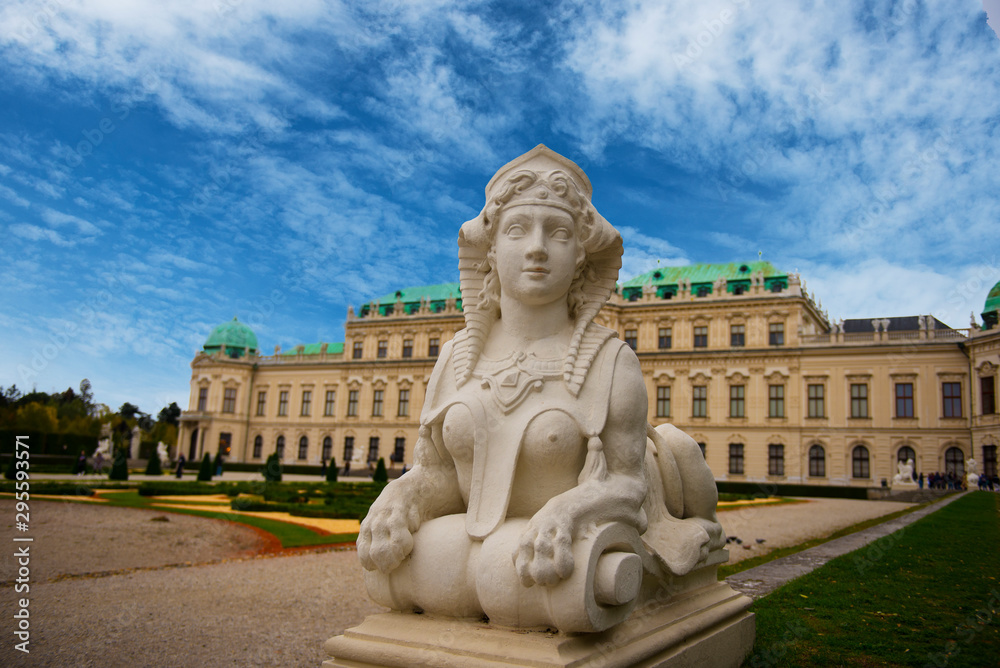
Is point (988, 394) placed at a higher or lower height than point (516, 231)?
higher

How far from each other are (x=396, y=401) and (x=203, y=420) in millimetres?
14144

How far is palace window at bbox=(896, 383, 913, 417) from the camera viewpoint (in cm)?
3384

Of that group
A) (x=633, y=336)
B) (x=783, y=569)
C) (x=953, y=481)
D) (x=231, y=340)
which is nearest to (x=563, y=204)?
(x=783, y=569)

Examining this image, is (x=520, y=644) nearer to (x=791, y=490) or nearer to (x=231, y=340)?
(x=791, y=490)

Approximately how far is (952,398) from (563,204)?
37.4 meters

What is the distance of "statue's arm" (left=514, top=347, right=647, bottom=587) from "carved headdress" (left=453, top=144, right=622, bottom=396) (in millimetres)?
184

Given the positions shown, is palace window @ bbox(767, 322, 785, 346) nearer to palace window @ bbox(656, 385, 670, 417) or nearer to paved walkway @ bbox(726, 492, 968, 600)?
palace window @ bbox(656, 385, 670, 417)

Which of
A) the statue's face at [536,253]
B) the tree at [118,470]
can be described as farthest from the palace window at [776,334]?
the statue's face at [536,253]

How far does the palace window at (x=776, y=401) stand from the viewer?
36.3 meters

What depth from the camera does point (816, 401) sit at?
35656mm

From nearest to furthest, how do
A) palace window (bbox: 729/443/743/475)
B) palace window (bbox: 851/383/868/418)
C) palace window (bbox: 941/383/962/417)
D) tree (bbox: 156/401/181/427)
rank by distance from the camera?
1. palace window (bbox: 941/383/962/417)
2. palace window (bbox: 851/383/868/418)
3. palace window (bbox: 729/443/743/475)
4. tree (bbox: 156/401/181/427)

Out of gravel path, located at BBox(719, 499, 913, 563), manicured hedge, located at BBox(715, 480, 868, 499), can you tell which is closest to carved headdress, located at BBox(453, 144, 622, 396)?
gravel path, located at BBox(719, 499, 913, 563)

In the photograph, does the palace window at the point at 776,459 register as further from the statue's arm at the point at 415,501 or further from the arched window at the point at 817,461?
the statue's arm at the point at 415,501

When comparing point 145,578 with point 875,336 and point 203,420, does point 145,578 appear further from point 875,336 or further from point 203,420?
point 203,420
